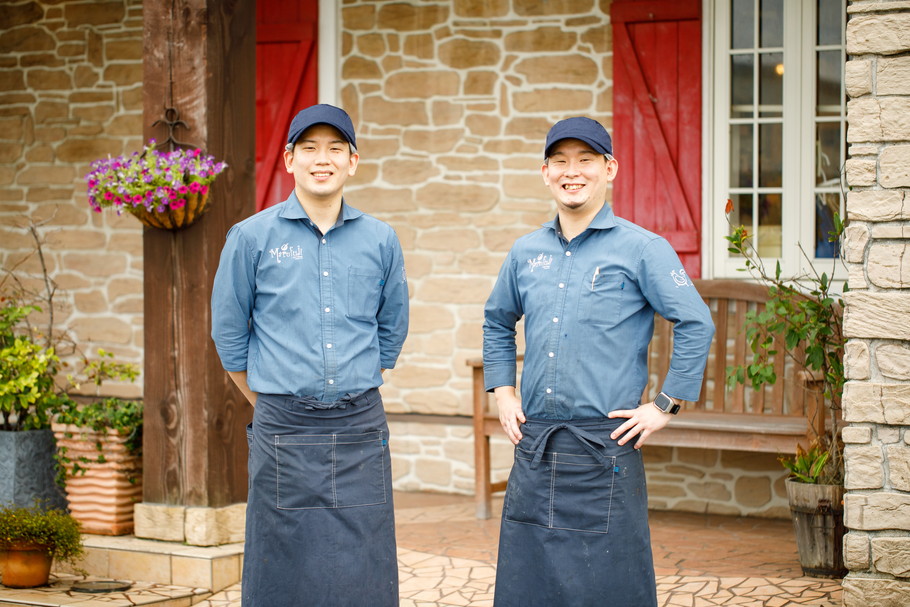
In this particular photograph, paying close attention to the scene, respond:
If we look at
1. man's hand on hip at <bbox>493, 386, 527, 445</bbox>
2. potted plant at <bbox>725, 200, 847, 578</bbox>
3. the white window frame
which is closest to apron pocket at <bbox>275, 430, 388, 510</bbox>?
man's hand on hip at <bbox>493, 386, 527, 445</bbox>

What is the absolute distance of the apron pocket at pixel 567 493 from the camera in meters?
3.24

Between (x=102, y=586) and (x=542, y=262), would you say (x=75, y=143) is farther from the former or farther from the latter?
(x=542, y=262)

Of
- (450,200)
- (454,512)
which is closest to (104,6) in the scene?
(450,200)

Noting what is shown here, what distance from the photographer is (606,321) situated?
10.7 feet

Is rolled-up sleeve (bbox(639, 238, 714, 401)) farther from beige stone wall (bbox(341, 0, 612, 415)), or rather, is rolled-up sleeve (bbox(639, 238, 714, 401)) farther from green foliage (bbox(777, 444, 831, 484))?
beige stone wall (bbox(341, 0, 612, 415))

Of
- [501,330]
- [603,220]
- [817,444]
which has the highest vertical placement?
[603,220]

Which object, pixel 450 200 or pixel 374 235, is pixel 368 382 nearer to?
pixel 374 235

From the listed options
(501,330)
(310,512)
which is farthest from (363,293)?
(310,512)

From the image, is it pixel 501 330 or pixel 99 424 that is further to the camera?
pixel 99 424

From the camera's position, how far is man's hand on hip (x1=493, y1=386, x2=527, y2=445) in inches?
134

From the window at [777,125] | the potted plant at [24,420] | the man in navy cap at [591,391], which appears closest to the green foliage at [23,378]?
the potted plant at [24,420]

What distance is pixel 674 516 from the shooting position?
6336 millimetres

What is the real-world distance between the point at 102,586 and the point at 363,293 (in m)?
2.13

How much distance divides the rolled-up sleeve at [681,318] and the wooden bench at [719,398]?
243cm
